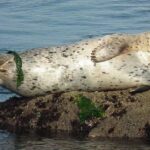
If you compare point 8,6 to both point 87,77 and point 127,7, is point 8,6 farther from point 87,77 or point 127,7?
point 87,77

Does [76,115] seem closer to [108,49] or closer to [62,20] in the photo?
[108,49]

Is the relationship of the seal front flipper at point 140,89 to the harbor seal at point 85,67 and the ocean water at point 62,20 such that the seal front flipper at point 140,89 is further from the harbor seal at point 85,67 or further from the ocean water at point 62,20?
the ocean water at point 62,20

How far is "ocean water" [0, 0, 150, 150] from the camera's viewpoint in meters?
14.3

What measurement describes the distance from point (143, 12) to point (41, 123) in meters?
8.18

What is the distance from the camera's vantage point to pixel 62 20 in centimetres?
1628

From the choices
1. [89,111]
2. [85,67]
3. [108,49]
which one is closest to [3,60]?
[85,67]

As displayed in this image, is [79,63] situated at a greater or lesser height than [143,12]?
lesser

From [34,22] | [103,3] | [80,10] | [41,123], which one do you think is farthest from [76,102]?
[103,3]

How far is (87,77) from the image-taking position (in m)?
9.64

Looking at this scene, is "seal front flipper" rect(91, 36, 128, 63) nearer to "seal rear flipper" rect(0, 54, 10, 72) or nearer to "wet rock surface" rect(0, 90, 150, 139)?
"wet rock surface" rect(0, 90, 150, 139)

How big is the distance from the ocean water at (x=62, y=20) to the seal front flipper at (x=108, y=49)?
Answer: 1.77 meters

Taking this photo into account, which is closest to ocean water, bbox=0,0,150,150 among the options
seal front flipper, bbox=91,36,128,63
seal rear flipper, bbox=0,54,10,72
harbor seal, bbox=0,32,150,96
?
seal rear flipper, bbox=0,54,10,72

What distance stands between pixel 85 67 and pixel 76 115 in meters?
0.76

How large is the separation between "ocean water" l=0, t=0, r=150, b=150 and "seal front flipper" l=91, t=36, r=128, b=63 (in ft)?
5.80
